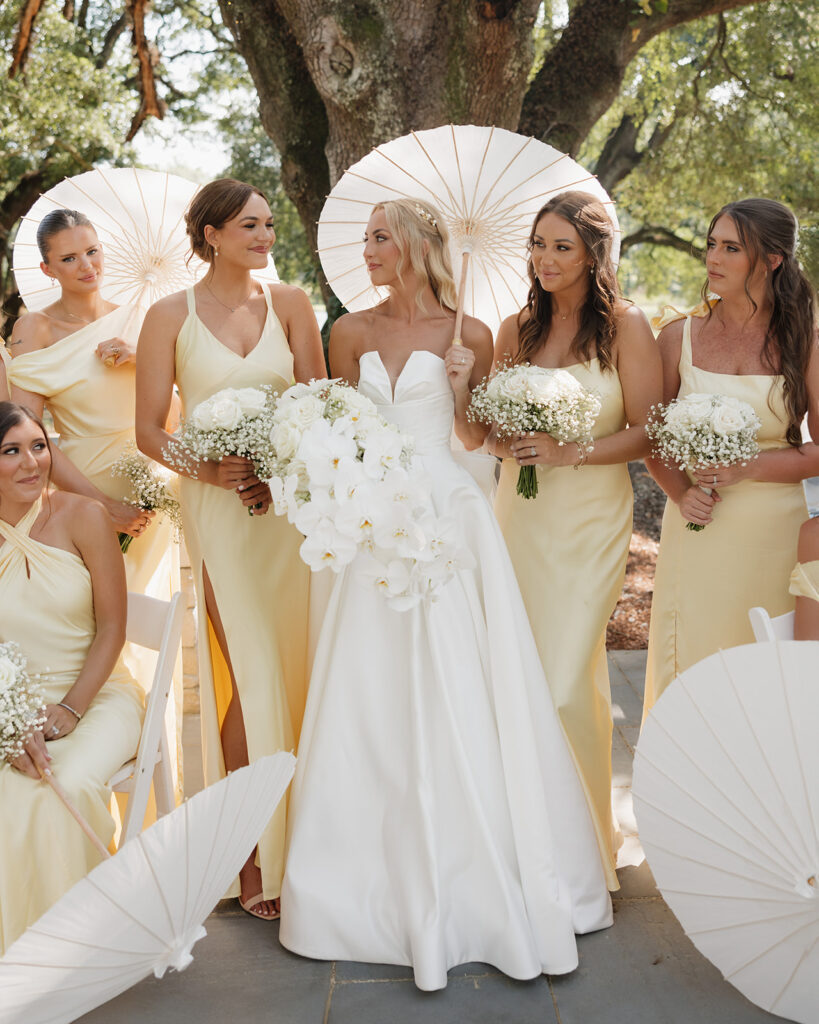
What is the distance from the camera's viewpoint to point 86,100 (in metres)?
11.9

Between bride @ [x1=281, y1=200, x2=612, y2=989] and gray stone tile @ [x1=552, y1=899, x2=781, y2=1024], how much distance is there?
3.8 inches

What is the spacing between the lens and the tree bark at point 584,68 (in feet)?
24.9

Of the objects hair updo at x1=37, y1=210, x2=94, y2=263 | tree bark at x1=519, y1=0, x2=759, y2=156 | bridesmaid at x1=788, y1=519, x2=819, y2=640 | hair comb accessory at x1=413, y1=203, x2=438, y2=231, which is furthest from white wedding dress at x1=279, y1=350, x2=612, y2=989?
tree bark at x1=519, y1=0, x2=759, y2=156

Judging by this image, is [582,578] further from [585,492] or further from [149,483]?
[149,483]

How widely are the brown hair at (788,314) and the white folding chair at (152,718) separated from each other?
2496mm

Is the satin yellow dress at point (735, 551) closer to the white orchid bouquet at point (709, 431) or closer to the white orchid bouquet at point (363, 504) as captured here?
the white orchid bouquet at point (709, 431)

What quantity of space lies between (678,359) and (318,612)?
71.5 inches

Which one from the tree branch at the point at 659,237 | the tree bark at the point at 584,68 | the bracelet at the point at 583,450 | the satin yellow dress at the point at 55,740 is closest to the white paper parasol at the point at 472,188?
the bracelet at the point at 583,450

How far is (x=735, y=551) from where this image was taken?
394 centimetres

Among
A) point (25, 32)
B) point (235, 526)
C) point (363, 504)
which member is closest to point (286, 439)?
point (363, 504)

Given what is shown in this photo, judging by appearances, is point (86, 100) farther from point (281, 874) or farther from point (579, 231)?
point (281, 874)

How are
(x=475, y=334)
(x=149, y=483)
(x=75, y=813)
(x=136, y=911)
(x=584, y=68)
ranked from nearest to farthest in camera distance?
1. (x=136, y=911)
2. (x=75, y=813)
3. (x=475, y=334)
4. (x=149, y=483)
5. (x=584, y=68)

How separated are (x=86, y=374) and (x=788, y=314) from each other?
3006mm

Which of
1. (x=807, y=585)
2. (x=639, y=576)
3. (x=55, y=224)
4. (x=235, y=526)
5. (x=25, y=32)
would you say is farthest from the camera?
(x=639, y=576)
